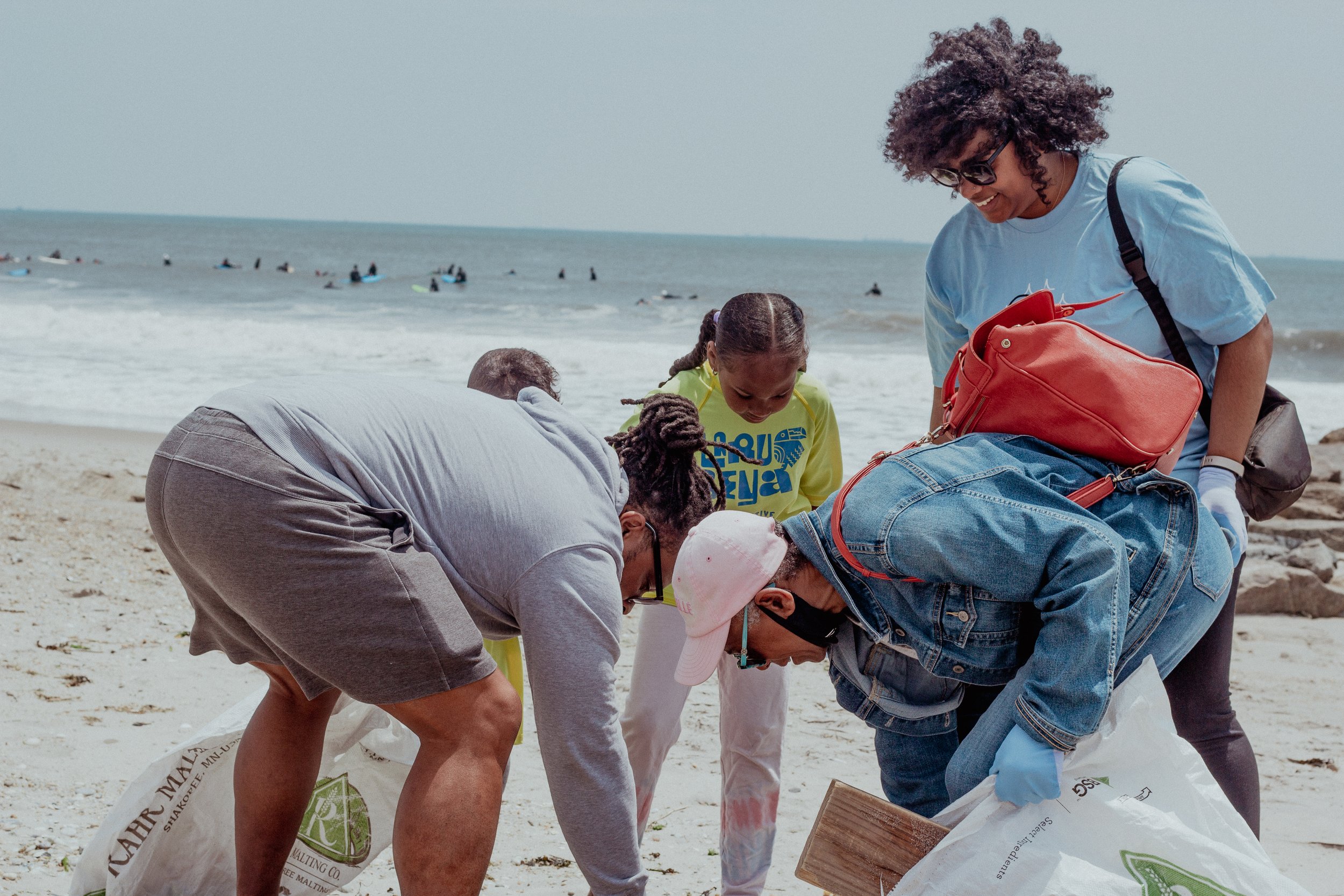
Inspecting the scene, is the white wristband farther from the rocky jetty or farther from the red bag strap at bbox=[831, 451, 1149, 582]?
the rocky jetty

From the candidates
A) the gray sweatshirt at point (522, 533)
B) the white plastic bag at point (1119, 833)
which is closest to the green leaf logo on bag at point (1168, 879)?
the white plastic bag at point (1119, 833)

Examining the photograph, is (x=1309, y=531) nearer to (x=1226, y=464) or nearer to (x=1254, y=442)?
(x=1254, y=442)

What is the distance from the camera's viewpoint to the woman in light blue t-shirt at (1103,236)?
83.7 inches

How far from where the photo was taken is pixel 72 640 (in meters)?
3.88

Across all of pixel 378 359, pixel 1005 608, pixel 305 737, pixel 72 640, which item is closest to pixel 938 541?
pixel 1005 608

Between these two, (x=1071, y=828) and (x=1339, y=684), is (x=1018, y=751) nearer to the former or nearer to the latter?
(x=1071, y=828)

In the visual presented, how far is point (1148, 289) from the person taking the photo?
86.4 inches

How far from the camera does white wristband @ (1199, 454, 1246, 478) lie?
215 centimetres

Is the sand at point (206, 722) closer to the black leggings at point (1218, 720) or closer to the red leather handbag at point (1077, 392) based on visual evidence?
the black leggings at point (1218, 720)

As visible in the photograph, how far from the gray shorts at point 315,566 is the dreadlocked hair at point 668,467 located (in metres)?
0.45

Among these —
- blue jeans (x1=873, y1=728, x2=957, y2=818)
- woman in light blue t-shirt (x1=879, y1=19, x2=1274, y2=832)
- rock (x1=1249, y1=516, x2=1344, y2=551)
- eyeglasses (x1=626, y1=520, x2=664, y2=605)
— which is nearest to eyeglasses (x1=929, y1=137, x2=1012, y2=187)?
woman in light blue t-shirt (x1=879, y1=19, x2=1274, y2=832)

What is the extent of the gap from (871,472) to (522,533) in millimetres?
564

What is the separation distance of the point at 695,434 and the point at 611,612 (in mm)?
483

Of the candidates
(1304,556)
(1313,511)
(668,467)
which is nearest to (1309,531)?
(1313,511)
